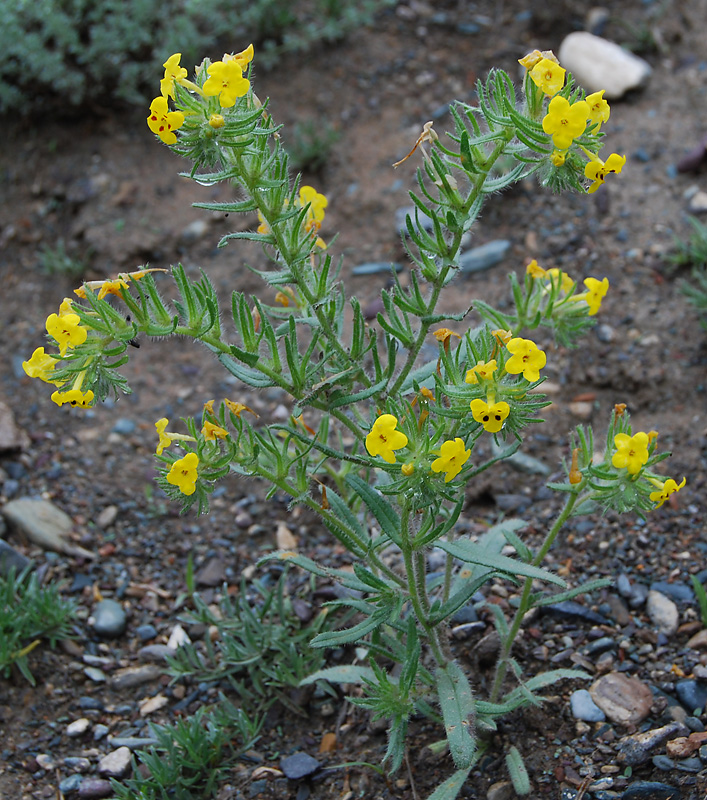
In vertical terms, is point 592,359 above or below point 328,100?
below

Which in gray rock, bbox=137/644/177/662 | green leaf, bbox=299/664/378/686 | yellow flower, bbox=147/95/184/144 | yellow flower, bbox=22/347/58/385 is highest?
yellow flower, bbox=147/95/184/144

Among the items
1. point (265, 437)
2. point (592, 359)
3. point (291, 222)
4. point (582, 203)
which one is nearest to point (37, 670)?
point (265, 437)

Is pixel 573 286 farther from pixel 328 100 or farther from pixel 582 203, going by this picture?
pixel 328 100

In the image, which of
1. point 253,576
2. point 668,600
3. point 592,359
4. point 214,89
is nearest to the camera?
point 214,89

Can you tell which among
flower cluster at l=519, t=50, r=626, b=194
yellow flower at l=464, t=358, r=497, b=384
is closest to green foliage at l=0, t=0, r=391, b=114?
flower cluster at l=519, t=50, r=626, b=194

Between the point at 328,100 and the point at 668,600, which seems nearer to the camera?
the point at 668,600

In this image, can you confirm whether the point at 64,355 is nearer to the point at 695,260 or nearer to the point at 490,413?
the point at 490,413

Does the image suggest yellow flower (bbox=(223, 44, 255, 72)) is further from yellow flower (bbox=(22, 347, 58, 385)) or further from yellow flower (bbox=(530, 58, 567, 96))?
yellow flower (bbox=(22, 347, 58, 385))
